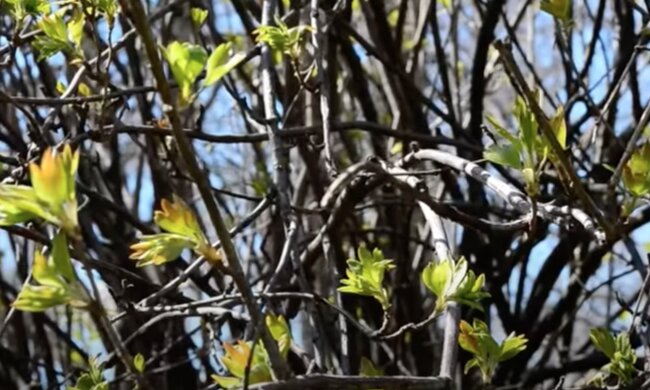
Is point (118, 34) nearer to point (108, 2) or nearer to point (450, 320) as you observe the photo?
point (108, 2)

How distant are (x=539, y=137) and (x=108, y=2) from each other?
578mm

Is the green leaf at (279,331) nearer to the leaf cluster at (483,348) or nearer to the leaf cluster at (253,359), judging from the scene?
the leaf cluster at (253,359)

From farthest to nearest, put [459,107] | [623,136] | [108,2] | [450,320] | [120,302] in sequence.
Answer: [459,107], [623,136], [120,302], [108,2], [450,320]

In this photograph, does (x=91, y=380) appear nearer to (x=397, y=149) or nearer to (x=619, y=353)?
(x=619, y=353)

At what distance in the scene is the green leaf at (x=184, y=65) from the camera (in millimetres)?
947

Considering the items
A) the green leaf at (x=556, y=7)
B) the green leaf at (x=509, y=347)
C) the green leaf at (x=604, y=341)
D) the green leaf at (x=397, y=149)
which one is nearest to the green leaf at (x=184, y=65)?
the green leaf at (x=509, y=347)

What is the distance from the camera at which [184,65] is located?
0.96 meters

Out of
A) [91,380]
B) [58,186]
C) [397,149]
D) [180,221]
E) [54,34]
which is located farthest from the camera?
[397,149]

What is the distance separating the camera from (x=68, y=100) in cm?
142

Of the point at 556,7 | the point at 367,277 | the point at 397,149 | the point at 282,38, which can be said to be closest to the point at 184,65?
the point at 367,277

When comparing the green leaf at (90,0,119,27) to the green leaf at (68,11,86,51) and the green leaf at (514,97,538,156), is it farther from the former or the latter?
the green leaf at (514,97,538,156)

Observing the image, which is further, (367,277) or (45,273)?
(367,277)

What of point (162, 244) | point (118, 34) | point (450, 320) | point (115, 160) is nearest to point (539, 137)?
point (450, 320)

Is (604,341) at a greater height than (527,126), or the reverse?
(527,126)
